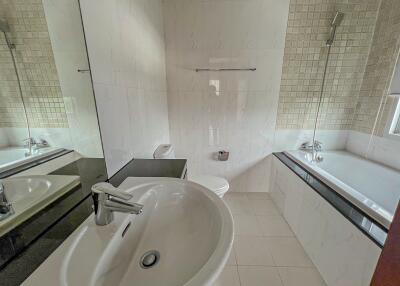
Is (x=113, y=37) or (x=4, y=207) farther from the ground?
(x=113, y=37)

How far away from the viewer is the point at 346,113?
2090 mm

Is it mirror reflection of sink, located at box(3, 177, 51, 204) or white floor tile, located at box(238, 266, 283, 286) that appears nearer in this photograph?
mirror reflection of sink, located at box(3, 177, 51, 204)

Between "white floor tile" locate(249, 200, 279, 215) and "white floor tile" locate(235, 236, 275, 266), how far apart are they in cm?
41

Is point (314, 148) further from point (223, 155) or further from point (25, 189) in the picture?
point (25, 189)

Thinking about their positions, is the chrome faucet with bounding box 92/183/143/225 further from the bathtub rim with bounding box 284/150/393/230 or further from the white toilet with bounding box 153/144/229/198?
the bathtub rim with bounding box 284/150/393/230

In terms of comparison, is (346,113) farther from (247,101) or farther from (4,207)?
(4,207)

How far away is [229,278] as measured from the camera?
1.32 meters

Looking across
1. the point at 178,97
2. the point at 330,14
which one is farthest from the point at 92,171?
the point at 330,14

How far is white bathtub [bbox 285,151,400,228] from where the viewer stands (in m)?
1.22

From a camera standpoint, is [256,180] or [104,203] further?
[256,180]

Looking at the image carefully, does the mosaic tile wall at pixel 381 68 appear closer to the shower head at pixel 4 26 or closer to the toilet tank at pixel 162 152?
the toilet tank at pixel 162 152

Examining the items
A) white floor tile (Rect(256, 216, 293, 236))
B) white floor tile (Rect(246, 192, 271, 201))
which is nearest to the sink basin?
white floor tile (Rect(256, 216, 293, 236))

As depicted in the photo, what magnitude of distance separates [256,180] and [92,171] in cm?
203

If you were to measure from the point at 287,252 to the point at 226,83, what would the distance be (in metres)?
1.80
